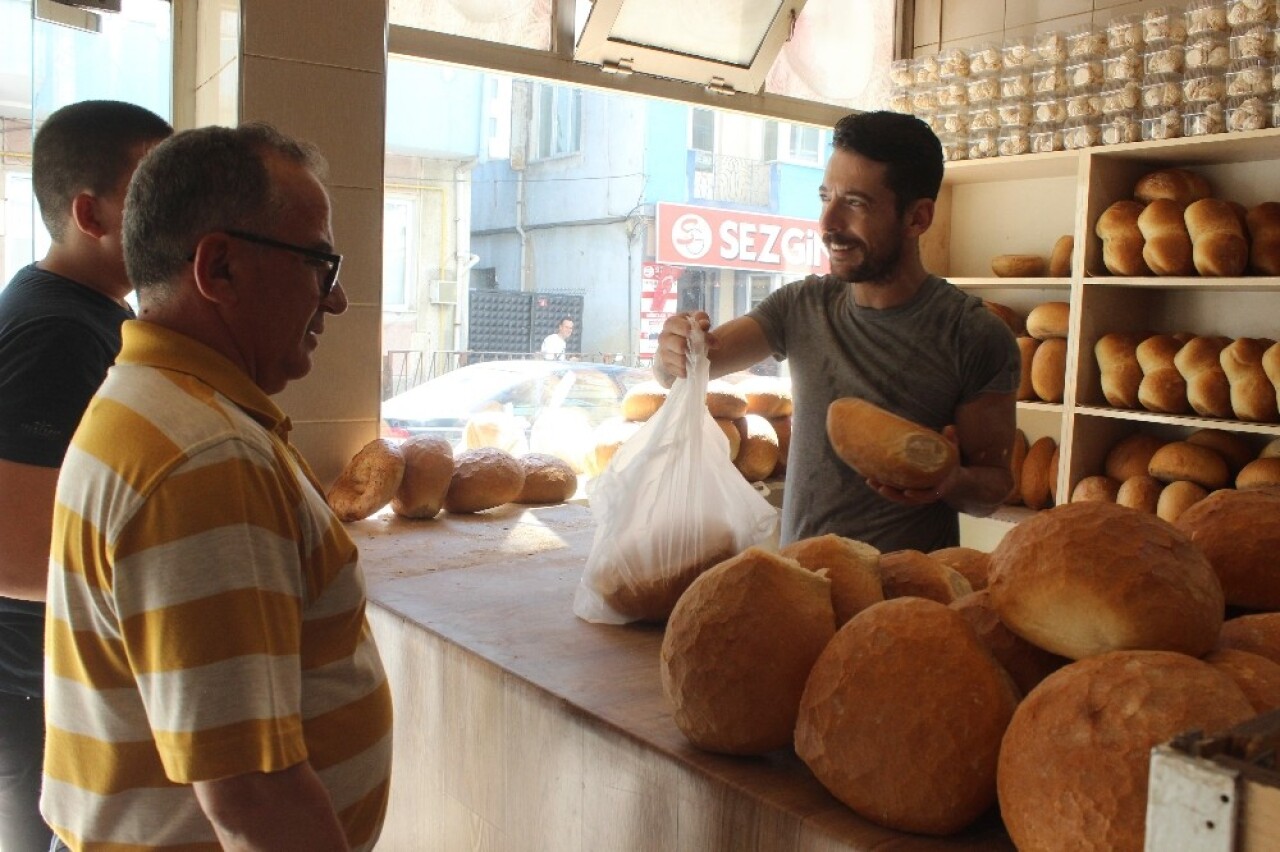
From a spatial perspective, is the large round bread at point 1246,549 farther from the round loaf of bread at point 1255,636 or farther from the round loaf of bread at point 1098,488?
the round loaf of bread at point 1098,488

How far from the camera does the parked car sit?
9.86 ft

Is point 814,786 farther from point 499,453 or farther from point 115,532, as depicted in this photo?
point 499,453

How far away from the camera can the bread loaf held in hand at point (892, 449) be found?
140cm

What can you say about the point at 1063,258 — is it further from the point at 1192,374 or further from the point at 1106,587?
the point at 1106,587

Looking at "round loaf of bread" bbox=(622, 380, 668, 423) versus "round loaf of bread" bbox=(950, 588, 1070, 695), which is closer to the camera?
"round loaf of bread" bbox=(950, 588, 1070, 695)

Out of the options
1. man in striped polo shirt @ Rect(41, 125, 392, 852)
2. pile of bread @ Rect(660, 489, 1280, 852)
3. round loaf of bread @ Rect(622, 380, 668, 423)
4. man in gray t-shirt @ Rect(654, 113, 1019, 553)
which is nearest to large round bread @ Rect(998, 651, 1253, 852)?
pile of bread @ Rect(660, 489, 1280, 852)

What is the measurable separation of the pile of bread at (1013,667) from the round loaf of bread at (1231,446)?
2155 mm

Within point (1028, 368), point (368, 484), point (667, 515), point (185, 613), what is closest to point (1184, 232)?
point (1028, 368)

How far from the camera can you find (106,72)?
2.38 m

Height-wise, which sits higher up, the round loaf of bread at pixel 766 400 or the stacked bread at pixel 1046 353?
the stacked bread at pixel 1046 353

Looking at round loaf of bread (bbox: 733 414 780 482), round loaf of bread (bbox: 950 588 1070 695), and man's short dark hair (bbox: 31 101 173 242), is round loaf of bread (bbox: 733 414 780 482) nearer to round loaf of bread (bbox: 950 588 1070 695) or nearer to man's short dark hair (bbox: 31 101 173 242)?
man's short dark hair (bbox: 31 101 173 242)

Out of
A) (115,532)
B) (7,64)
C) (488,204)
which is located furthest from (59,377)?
(488,204)

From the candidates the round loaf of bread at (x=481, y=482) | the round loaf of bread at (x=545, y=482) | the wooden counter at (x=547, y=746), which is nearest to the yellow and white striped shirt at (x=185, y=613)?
the wooden counter at (x=547, y=746)

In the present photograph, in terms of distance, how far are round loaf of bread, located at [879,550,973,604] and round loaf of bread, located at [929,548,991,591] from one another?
44mm
